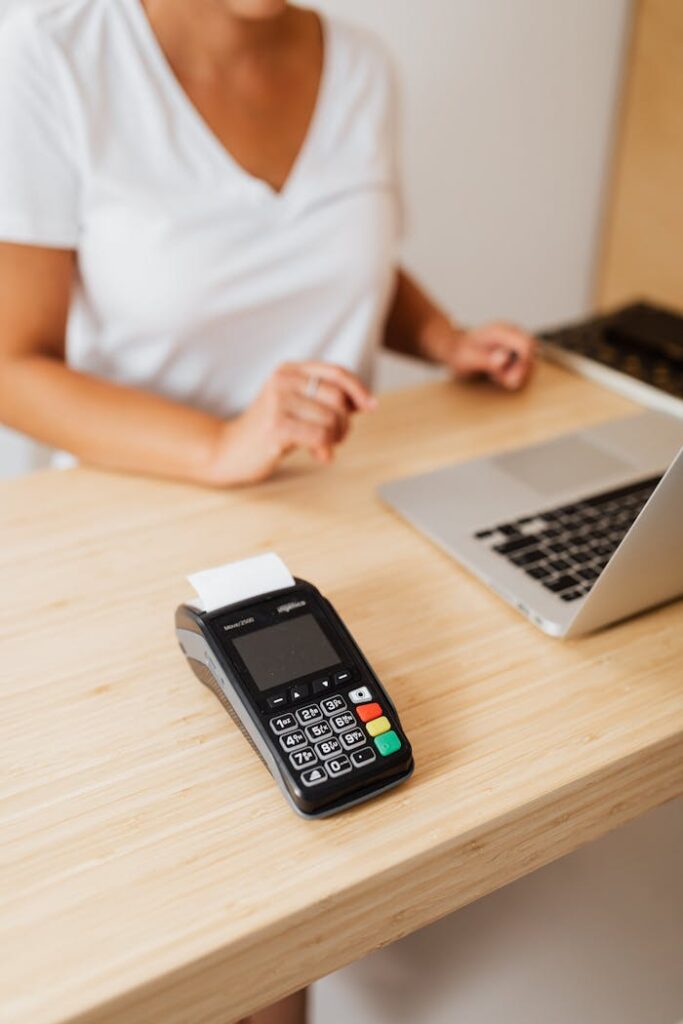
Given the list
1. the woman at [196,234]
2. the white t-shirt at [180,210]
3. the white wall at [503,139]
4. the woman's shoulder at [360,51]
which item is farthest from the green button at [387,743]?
the white wall at [503,139]

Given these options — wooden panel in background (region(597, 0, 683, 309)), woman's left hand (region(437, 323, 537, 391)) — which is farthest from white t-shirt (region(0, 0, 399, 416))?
wooden panel in background (region(597, 0, 683, 309))

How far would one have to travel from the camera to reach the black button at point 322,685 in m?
0.54

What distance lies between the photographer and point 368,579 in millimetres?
708

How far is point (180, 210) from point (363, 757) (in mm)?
617

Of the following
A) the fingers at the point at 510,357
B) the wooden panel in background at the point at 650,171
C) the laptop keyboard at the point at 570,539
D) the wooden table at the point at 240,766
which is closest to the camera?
the wooden table at the point at 240,766

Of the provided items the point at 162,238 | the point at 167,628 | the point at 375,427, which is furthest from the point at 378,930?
the point at 162,238

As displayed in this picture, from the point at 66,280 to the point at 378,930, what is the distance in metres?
0.67

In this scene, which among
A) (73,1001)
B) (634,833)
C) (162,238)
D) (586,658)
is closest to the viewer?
(73,1001)

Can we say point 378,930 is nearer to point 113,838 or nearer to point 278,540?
point 113,838

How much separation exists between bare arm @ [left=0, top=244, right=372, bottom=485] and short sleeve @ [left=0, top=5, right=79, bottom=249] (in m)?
0.03

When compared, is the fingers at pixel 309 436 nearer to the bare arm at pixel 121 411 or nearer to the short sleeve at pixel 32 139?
the bare arm at pixel 121 411

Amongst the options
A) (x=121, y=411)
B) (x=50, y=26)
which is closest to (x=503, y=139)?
(x=50, y=26)

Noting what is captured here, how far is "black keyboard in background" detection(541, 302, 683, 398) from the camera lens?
3.41ft

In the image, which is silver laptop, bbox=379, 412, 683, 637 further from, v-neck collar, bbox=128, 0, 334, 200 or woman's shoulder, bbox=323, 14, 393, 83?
woman's shoulder, bbox=323, 14, 393, 83
